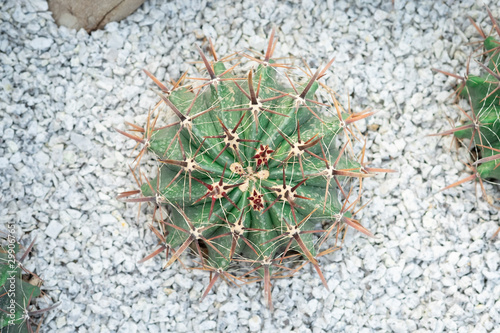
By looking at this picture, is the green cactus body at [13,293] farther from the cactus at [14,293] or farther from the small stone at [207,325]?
the small stone at [207,325]

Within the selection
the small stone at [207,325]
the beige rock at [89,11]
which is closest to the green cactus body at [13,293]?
the small stone at [207,325]

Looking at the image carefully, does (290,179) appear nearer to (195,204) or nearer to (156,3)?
(195,204)

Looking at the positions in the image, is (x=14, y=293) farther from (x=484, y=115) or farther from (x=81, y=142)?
(x=484, y=115)

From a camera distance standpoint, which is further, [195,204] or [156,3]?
[156,3]

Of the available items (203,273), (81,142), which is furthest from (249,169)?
(81,142)

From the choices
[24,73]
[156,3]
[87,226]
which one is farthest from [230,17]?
[87,226]
